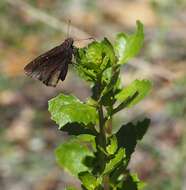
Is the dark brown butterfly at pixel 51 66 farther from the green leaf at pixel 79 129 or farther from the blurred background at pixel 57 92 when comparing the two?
the blurred background at pixel 57 92

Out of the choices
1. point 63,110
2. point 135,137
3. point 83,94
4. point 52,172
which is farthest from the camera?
point 83,94

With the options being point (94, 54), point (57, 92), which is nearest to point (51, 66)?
point (94, 54)

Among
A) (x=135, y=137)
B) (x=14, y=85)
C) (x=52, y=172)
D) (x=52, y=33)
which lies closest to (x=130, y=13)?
(x=52, y=33)

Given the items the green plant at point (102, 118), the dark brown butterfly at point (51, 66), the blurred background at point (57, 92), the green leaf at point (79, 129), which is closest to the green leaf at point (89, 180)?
the green plant at point (102, 118)

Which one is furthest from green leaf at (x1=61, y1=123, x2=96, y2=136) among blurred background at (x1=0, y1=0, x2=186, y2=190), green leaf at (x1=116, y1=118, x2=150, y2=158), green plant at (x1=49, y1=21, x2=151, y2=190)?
blurred background at (x1=0, y1=0, x2=186, y2=190)

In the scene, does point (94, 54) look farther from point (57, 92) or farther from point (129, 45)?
point (57, 92)

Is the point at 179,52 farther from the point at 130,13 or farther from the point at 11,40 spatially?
the point at 130,13
